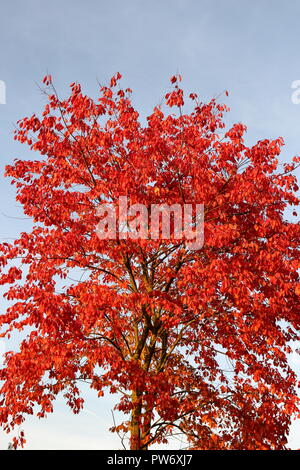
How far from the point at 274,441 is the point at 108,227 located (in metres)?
8.21

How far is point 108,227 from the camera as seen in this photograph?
14141 mm

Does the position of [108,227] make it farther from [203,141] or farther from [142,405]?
[142,405]

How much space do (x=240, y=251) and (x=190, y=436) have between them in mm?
6313

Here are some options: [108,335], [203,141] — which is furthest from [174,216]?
[108,335]

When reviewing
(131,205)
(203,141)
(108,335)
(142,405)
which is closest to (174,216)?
(131,205)

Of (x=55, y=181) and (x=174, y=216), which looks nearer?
(x=174, y=216)

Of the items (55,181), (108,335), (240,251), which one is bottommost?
(108,335)

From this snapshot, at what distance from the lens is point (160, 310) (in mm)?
15188
